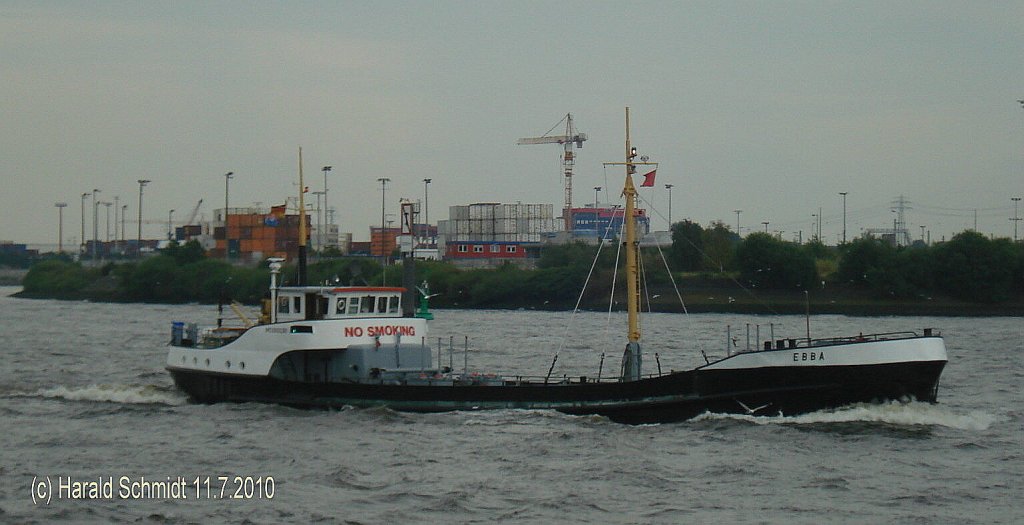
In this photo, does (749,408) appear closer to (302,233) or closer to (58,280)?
(302,233)

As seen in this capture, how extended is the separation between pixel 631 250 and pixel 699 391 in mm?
4198

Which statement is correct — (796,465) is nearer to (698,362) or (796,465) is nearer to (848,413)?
(848,413)

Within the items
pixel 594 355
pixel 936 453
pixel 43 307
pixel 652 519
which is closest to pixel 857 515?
pixel 652 519

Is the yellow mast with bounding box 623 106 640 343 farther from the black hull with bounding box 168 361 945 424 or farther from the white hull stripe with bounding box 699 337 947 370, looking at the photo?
the white hull stripe with bounding box 699 337 947 370

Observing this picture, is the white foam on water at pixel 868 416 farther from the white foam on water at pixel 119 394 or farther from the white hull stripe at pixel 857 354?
the white foam on water at pixel 119 394

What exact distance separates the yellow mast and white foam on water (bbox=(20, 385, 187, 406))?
1667 cm

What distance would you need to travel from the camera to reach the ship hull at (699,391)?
32531 millimetres

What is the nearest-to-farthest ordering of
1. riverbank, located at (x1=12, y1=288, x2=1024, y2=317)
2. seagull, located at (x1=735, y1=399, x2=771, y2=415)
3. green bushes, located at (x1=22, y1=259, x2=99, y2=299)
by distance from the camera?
1. seagull, located at (x1=735, y1=399, x2=771, y2=415)
2. riverbank, located at (x1=12, y1=288, x2=1024, y2=317)
3. green bushes, located at (x1=22, y1=259, x2=99, y2=299)

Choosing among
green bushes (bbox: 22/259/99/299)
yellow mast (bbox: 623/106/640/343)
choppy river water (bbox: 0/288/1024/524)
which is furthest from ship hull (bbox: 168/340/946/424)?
green bushes (bbox: 22/259/99/299)

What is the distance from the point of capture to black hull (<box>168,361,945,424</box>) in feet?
107

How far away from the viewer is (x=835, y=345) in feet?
106

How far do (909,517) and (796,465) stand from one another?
462cm

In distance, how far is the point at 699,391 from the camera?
33781mm

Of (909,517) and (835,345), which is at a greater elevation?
(835,345)
